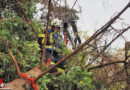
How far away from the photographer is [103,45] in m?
2.09

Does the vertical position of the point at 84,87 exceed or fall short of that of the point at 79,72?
it falls short

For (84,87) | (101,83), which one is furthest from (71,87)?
(101,83)

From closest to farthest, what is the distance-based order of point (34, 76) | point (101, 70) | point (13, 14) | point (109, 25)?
point (109, 25) → point (34, 76) → point (101, 70) → point (13, 14)

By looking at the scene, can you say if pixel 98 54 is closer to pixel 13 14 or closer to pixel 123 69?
pixel 123 69

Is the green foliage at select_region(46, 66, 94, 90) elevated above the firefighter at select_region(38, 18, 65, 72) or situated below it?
below

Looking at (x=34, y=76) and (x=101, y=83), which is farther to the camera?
(x=101, y=83)

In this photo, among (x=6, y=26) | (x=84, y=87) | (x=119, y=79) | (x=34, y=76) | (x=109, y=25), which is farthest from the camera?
(x=6, y=26)

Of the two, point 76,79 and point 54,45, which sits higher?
point 54,45

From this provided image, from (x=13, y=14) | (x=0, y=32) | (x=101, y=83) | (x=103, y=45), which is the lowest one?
(x=101, y=83)

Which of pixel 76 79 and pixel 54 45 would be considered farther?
pixel 54 45

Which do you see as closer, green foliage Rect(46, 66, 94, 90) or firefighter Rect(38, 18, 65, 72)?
green foliage Rect(46, 66, 94, 90)

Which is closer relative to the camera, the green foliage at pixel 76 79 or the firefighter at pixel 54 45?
the green foliage at pixel 76 79

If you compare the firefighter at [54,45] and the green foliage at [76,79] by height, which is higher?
the firefighter at [54,45]

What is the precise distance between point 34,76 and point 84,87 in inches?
28.2
